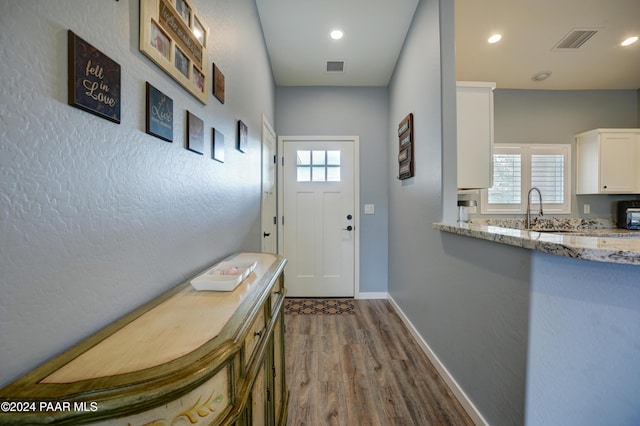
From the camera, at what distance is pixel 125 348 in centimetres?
54

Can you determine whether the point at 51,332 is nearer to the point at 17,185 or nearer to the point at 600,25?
the point at 17,185

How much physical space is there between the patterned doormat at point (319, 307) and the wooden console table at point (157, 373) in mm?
2126

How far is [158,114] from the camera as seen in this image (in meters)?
0.85

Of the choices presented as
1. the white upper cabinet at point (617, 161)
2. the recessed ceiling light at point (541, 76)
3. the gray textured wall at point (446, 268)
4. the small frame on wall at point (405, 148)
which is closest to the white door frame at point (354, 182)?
the gray textured wall at point (446, 268)

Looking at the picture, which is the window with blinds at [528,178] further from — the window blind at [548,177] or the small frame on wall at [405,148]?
the small frame on wall at [405,148]

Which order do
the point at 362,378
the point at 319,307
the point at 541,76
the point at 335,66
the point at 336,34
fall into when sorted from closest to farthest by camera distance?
the point at 362,378, the point at 336,34, the point at 335,66, the point at 319,307, the point at 541,76

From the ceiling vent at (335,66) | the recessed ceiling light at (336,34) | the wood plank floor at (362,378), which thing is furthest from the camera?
the ceiling vent at (335,66)

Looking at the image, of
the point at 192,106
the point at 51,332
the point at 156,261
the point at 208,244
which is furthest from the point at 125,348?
the point at 192,106

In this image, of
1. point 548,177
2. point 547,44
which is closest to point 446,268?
point 547,44

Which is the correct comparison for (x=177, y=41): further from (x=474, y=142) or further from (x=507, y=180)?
(x=507, y=180)

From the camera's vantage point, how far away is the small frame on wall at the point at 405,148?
7.83 feet

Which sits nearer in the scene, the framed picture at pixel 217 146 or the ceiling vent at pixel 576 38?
the framed picture at pixel 217 146

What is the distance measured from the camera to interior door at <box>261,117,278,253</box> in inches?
97.3

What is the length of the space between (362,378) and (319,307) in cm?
129
